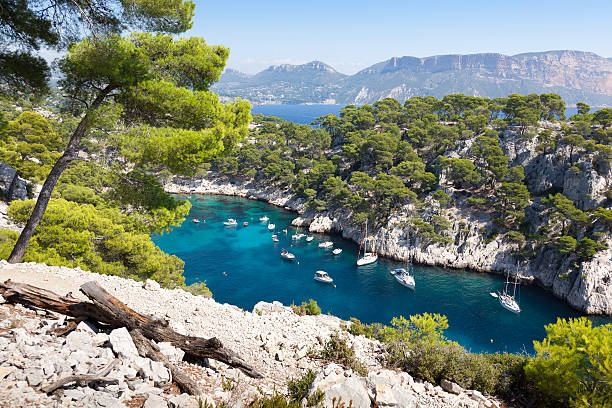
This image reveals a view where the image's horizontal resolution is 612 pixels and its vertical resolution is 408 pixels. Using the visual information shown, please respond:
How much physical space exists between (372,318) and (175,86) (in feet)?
84.9

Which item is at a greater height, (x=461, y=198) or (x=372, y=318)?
(x=461, y=198)

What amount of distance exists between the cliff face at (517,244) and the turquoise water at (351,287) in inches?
63.1

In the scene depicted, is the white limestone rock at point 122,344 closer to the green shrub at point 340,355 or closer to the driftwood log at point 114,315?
the driftwood log at point 114,315

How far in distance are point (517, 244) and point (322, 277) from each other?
23.7 meters

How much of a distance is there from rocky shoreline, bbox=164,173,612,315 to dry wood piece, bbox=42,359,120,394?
132 feet

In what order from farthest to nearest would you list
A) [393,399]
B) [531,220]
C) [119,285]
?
1. [531,220]
2. [119,285]
3. [393,399]

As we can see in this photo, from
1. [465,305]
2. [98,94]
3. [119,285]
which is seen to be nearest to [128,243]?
[119,285]

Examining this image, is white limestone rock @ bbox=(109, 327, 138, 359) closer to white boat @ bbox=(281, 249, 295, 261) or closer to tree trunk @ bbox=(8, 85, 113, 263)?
tree trunk @ bbox=(8, 85, 113, 263)

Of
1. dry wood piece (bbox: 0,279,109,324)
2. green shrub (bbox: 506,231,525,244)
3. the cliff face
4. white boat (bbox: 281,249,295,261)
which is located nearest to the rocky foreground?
dry wood piece (bbox: 0,279,109,324)

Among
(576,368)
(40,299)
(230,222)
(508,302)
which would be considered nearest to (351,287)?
(508,302)

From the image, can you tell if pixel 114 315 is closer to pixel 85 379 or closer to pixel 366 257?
pixel 85 379

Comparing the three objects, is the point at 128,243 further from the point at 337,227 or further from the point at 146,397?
the point at 337,227

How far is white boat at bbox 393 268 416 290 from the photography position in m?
34.9

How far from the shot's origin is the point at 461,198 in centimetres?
4522
